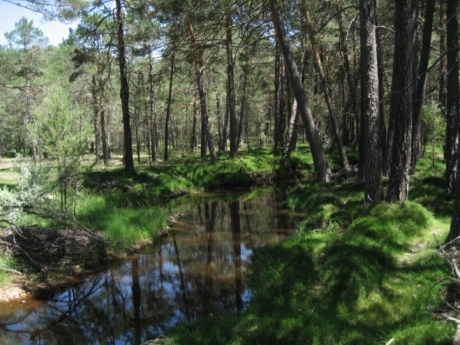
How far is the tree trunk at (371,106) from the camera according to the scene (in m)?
7.91

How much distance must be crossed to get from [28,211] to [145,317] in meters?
3.57

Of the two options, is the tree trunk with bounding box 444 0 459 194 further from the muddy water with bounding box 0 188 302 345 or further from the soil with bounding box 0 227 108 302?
the soil with bounding box 0 227 108 302

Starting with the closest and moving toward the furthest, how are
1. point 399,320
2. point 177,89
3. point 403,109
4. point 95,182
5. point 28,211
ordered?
point 399,320 < point 403,109 < point 28,211 < point 95,182 < point 177,89

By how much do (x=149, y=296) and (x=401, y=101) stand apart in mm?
5781

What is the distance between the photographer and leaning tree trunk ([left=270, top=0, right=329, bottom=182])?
11.2 meters

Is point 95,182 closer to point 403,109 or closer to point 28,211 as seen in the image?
point 28,211

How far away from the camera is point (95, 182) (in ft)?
49.5

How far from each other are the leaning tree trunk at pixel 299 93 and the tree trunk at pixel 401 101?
4.27m

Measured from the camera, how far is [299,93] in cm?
1166

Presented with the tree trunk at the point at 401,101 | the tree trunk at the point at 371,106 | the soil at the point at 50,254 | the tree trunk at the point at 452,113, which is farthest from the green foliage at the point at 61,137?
the tree trunk at the point at 452,113

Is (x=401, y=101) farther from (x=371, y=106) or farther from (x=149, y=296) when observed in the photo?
(x=149, y=296)

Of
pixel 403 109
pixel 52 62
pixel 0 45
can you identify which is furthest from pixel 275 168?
pixel 0 45

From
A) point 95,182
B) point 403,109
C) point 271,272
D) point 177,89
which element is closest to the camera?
point 271,272

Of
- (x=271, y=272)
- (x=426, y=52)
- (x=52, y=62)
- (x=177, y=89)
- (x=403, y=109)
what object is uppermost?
(x=52, y=62)
